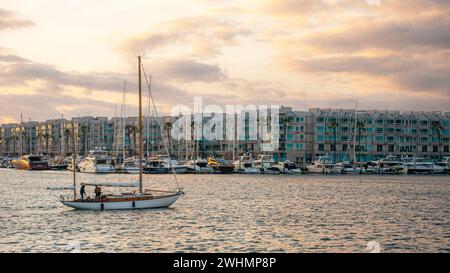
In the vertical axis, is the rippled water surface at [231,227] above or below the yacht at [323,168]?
below

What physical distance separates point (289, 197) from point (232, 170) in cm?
10219

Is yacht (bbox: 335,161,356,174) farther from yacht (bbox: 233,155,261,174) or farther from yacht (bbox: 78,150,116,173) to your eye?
yacht (bbox: 78,150,116,173)

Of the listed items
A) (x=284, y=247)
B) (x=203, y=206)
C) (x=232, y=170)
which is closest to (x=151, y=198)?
(x=203, y=206)

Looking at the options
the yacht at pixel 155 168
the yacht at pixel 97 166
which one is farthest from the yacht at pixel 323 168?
the yacht at pixel 97 166

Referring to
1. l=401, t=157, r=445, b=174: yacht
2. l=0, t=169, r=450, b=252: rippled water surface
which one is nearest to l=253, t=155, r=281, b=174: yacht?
l=401, t=157, r=445, b=174: yacht

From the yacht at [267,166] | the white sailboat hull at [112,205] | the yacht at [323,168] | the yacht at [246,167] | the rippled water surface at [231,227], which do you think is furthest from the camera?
the yacht at [323,168]

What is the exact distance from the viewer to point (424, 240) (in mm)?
45531

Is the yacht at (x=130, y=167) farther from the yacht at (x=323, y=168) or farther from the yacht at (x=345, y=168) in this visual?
the yacht at (x=345, y=168)

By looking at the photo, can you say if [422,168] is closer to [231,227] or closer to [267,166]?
[267,166]

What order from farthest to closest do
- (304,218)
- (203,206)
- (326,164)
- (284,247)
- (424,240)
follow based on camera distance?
(326,164) < (203,206) < (304,218) < (424,240) < (284,247)

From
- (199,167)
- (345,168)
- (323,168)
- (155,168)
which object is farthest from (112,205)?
(345,168)
